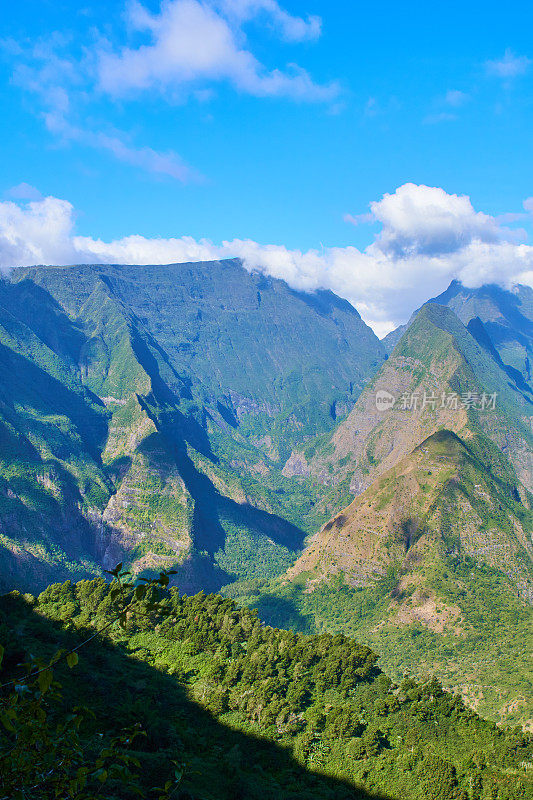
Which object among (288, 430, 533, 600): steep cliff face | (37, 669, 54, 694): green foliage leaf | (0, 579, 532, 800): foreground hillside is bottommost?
(0, 579, 532, 800): foreground hillside

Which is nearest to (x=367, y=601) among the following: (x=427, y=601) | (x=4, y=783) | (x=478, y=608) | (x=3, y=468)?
(x=427, y=601)

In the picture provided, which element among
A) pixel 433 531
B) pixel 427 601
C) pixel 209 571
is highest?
pixel 433 531

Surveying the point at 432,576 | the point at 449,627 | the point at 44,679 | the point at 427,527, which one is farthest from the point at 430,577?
the point at 44,679

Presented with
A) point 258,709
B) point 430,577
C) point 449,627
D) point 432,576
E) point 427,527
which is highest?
point 427,527

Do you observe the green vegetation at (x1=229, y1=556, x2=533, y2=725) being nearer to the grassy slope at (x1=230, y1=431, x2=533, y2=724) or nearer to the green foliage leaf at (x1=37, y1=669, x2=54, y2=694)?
the grassy slope at (x1=230, y1=431, x2=533, y2=724)

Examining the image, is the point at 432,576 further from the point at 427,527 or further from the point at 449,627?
the point at 449,627

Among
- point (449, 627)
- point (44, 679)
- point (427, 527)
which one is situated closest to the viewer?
point (44, 679)

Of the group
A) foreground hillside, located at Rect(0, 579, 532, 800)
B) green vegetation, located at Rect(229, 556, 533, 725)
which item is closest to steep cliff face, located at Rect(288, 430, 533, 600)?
green vegetation, located at Rect(229, 556, 533, 725)

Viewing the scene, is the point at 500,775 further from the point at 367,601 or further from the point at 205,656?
the point at 367,601

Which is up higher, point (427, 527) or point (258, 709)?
point (427, 527)
